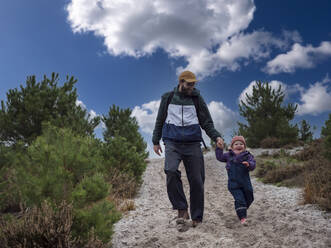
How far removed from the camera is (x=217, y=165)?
47.3ft

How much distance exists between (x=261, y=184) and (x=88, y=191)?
261 inches

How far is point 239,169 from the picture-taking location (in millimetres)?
4348

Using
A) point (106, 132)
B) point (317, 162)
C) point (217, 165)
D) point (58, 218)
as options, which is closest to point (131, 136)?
Result: point (106, 132)

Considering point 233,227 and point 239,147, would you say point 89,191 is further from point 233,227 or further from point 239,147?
point 239,147

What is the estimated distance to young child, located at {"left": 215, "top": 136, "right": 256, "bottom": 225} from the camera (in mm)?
4207

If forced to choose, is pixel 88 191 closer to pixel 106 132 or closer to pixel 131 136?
pixel 131 136

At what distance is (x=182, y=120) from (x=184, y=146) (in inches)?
14.6

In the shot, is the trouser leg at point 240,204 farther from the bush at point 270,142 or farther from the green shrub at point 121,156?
the bush at point 270,142

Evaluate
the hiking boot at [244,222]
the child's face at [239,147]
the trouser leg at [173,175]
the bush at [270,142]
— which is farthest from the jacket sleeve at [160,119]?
the bush at [270,142]

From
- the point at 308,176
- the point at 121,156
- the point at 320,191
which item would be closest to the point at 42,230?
the point at 320,191

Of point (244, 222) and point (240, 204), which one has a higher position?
point (240, 204)


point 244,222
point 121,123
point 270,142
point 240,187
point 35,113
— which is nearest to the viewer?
point 244,222

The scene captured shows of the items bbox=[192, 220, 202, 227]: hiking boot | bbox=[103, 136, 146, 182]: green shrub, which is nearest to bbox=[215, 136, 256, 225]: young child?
bbox=[192, 220, 202, 227]: hiking boot

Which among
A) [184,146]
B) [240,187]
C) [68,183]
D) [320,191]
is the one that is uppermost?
[184,146]
